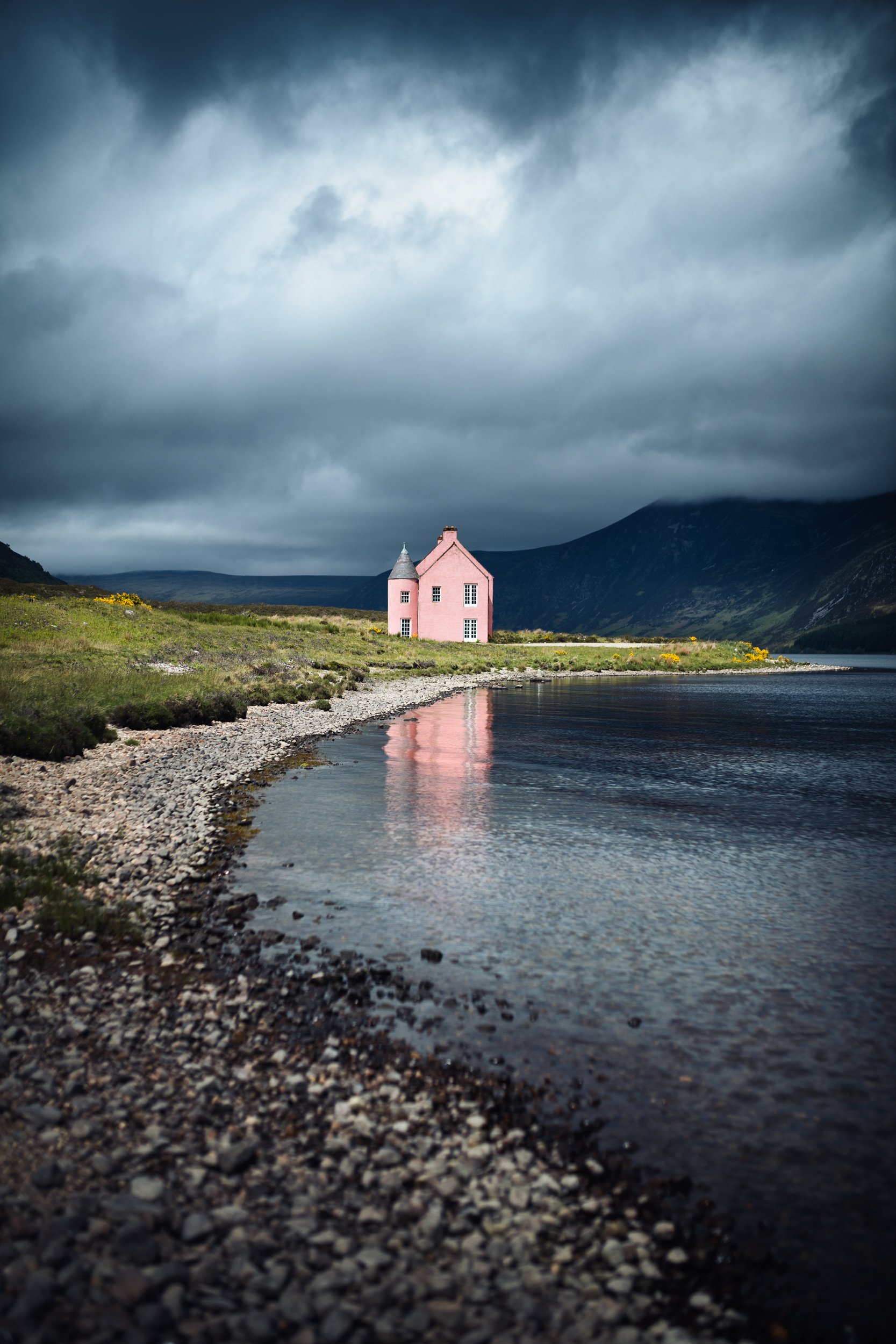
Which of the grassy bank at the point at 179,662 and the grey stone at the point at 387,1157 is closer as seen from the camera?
the grey stone at the point at 387,1157

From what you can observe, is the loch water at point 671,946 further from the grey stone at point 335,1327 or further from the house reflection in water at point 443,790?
the grey stone at point 335,1327

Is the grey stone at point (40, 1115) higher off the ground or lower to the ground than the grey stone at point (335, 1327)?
higher

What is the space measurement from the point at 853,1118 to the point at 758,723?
101ft

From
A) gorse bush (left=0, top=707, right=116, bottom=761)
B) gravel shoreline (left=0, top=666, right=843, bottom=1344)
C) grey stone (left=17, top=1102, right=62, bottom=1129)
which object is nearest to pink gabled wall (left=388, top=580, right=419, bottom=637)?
gorse bush (left=0, top=707, right=116, bottom=761)

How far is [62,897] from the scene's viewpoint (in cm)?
978

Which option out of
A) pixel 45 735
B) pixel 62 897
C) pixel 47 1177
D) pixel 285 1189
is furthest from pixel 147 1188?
pixel 45 735

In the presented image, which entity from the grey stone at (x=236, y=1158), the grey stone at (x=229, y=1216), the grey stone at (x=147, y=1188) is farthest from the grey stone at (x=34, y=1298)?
the grey stone at (x=236, y=1158)

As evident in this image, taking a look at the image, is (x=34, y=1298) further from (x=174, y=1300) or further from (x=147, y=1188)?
(x=147, y=1188)

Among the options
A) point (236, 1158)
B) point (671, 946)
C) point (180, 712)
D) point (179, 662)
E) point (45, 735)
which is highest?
point (179, 662)

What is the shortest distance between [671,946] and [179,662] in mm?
39233

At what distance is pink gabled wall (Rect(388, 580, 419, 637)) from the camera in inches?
3095

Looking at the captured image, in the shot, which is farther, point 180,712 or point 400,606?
point 400,606

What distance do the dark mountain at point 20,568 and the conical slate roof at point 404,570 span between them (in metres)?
90.1

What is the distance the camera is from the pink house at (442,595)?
76.9 m
